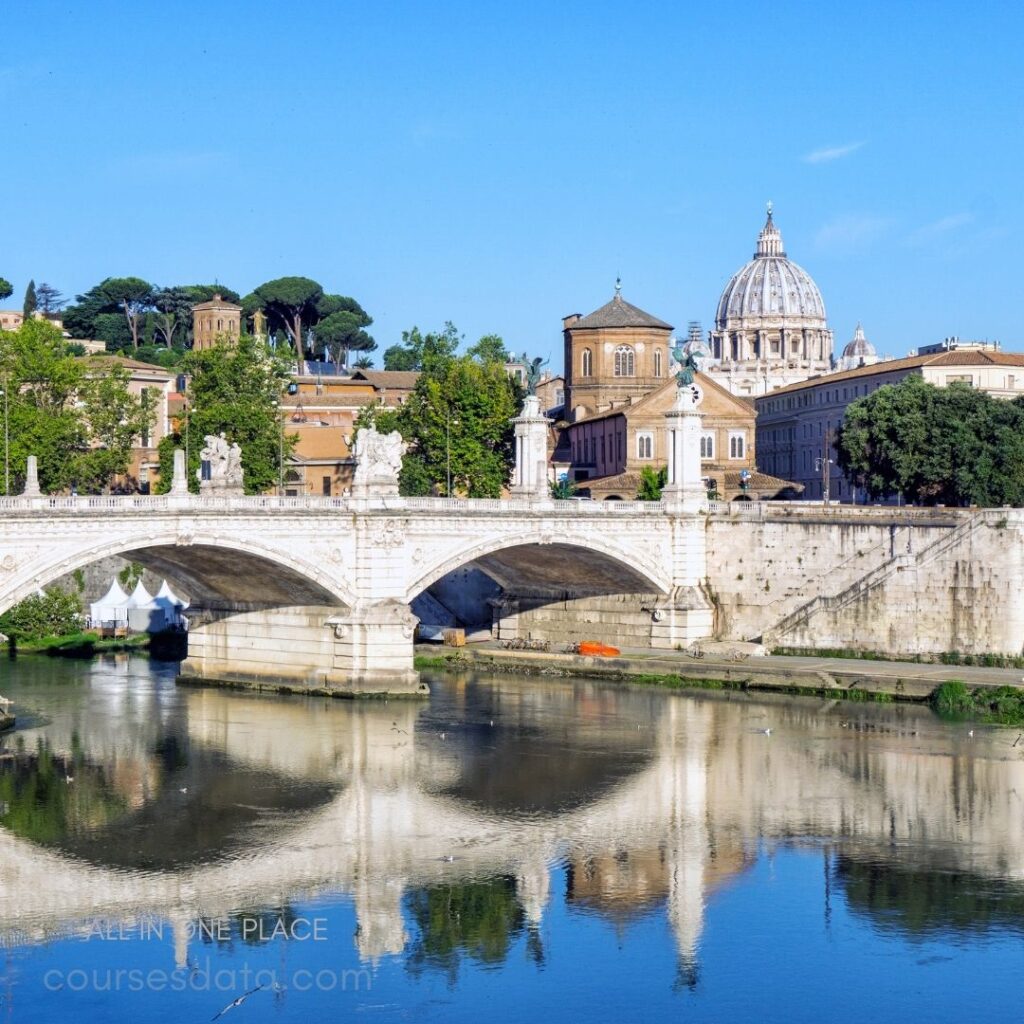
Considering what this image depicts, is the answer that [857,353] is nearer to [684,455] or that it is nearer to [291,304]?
[291,304]

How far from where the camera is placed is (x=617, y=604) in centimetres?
5266

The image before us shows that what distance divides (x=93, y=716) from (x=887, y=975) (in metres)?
22.7

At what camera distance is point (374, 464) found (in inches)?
1764

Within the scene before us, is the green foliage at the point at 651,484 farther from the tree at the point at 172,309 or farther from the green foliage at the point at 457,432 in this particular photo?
the tree at the point at 172,309

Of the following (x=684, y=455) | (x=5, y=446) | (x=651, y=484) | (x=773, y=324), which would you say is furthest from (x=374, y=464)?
(x=773, y=324)

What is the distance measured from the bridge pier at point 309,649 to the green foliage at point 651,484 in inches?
835

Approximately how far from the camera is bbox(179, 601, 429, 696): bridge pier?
44312 mm

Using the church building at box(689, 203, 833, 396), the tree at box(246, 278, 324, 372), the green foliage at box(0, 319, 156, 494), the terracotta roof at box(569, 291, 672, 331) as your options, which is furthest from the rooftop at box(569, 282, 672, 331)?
the church building at box(689, 203, 833, 396)

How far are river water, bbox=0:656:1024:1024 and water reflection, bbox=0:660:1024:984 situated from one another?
8 centimetres

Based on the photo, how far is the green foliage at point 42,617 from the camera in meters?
55.7

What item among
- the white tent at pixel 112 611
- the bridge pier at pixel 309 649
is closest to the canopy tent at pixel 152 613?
the white tent at pixel 112 611

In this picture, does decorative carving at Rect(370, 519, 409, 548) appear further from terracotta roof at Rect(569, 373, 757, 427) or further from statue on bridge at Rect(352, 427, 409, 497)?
terracotta roof at Rect(569, 373, 757, 427)

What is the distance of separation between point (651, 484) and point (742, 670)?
20.8m

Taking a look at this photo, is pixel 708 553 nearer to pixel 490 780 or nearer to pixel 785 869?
pixel 490 780
